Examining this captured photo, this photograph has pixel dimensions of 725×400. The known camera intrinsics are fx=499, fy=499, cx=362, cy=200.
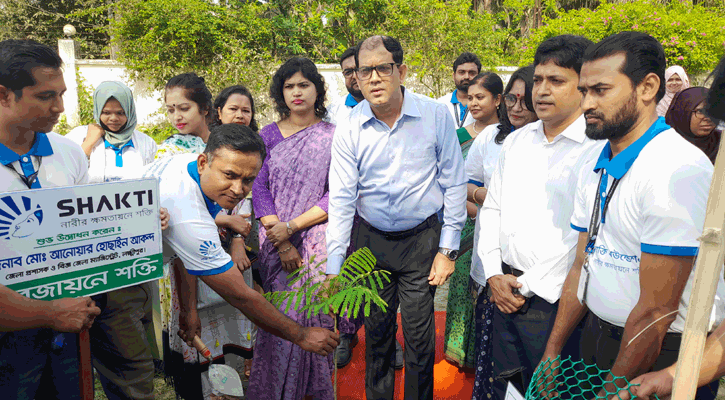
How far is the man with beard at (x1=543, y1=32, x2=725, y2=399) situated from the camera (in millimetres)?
1478

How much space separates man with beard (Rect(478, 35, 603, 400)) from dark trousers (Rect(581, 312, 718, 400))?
1.06 ft

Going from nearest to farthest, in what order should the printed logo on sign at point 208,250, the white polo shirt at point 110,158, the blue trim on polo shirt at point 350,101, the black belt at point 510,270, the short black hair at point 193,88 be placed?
the printed logo on sign at point 208,250 < the black belt at point 510,270 < the short black hair at point 193,88 < the white polo shirt at point 110,158 < the blue trim on polo shirt at point 350,101

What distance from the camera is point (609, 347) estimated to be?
1.74 meters

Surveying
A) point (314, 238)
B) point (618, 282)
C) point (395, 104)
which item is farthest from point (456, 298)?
point (618, 282)

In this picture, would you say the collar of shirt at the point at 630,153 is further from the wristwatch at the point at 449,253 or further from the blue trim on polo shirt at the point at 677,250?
the wristwatch at the point at 449,253

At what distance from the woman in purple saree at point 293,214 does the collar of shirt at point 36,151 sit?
1220mm

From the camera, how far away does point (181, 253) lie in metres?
2.21

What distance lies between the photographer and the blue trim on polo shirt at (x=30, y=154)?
1.92m

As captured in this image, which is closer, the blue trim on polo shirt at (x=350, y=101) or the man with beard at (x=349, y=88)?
the man with beard at (x=349, y=88)

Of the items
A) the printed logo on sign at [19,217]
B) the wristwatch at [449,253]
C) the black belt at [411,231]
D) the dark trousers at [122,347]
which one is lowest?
the dark trousers at [122,347]

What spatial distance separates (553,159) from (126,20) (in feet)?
39.1

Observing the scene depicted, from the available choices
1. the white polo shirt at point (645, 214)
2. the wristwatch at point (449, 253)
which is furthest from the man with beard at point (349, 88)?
the white polo shirt at point (645, 214)

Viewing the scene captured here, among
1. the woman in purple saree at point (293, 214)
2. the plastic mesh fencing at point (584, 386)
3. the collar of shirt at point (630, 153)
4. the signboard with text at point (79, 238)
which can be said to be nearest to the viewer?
the plastic mesh fencing at point (584, 386)

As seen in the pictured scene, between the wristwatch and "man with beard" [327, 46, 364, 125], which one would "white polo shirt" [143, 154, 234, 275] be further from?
"man with beard" [327, 46, 364, 125]
